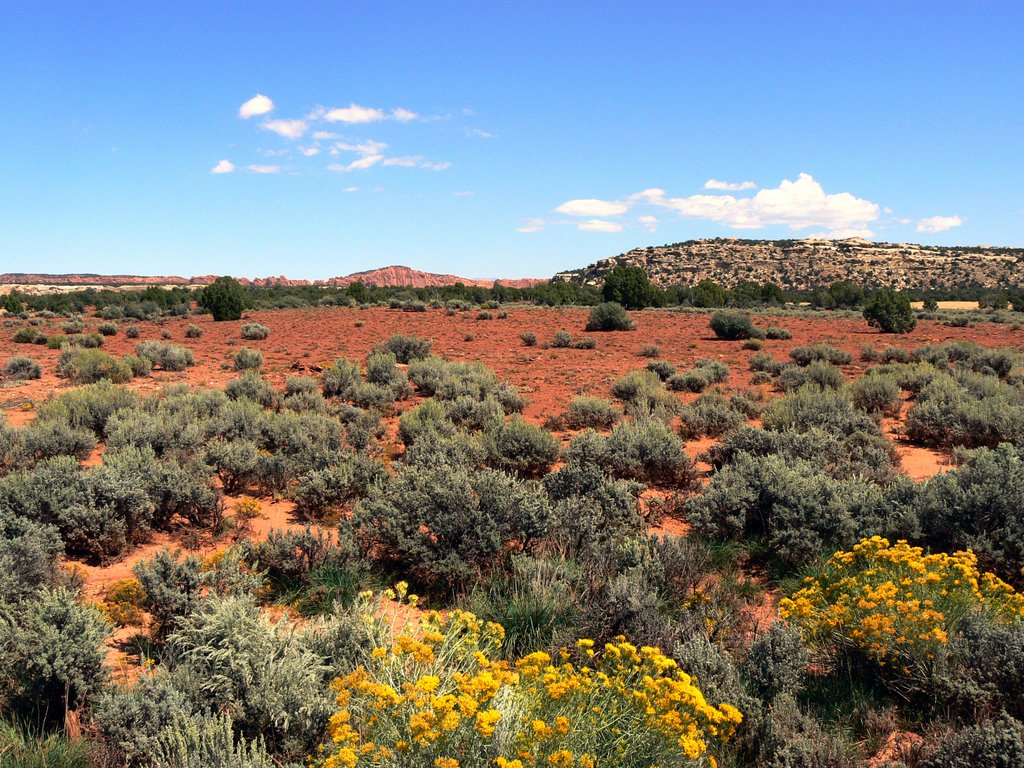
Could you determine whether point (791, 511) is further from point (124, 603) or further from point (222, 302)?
point (222, 302)

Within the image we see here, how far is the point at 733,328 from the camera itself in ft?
89.7

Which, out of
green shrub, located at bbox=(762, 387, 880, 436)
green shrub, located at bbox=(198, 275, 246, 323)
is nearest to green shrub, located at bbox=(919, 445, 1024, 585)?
green shrub, located at bbox=(762, 387, 880, 436)

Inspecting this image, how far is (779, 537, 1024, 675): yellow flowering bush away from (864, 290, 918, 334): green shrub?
2849 cm

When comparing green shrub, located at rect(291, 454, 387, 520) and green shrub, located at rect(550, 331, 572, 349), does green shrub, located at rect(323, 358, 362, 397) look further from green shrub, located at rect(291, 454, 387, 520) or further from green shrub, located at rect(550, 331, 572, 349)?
green shrub, located at rect(550, 331, 572, 349)

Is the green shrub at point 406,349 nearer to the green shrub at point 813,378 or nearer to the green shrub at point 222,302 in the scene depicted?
the green shrub at point 813,378

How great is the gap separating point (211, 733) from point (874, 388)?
13.9 m

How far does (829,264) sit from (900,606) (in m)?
102

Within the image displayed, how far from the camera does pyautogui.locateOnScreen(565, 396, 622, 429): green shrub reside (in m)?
12.2

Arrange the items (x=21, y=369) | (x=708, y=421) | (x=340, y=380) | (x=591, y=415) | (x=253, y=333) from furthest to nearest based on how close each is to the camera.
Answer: (x=253, y=333) → (x=21, y=369) → (x=340, y=380) → (x=591, y=415) → (x=708, y=421)

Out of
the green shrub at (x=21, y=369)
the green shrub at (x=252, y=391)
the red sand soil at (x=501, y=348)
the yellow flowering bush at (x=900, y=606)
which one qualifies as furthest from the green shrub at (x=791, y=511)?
the green shrub at (x=21, y=369)

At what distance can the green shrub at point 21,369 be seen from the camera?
650 inches

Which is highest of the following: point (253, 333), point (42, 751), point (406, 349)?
point (253, 333)

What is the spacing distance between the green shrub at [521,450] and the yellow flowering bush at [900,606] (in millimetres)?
4886

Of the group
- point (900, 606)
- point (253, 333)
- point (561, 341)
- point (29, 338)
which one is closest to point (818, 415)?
point (900, 606)
